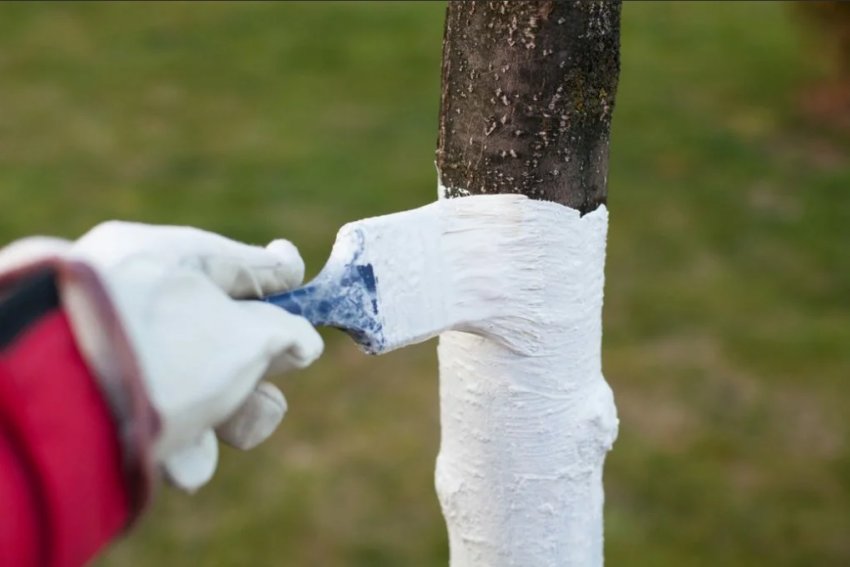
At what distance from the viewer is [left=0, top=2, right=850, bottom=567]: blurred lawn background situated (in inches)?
113

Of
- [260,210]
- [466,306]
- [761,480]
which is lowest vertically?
[761,480]

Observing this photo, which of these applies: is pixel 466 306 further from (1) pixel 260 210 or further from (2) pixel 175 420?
(1) pixel 260 210

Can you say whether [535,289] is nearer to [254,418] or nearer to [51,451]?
[254,418]

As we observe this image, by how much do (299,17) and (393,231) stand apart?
18.8 feet

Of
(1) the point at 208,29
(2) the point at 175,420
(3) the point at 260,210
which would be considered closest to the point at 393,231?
(2) the point at 175,420

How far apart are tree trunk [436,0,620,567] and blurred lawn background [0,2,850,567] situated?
5.22 ft

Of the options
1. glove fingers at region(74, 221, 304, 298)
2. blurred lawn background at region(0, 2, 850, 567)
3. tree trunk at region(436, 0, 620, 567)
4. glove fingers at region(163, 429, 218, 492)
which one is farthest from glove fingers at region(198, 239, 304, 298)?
blurred lawn background at region(0, 2, 850, 567)

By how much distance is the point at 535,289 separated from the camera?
1.12 metres

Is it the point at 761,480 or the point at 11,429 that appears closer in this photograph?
the point at 11,429

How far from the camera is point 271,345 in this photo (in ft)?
2.82

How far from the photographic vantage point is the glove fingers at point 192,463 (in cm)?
81

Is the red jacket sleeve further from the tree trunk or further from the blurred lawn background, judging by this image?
the blurred lawn background

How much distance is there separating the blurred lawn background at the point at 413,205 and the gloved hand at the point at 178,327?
200cm

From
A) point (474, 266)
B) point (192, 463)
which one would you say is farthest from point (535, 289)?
point (192, 463)
